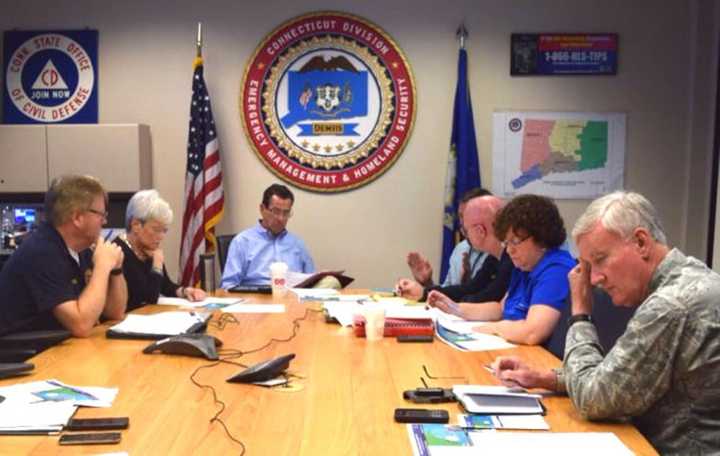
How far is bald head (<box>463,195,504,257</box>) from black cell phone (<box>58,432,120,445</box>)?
223 centimetres

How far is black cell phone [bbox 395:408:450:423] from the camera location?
1625 mm

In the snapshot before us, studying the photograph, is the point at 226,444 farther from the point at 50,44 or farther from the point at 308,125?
the point at 50,44

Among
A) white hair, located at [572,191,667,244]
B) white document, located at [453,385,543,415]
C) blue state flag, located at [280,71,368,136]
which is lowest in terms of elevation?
white document, located at [453,385,543,415]

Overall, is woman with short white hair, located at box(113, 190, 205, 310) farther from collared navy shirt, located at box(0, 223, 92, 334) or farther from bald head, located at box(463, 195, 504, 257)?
bald head, located at box(463, 195, 504, 257)

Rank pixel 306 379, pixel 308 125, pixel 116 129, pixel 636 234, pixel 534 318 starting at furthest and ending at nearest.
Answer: pixel 308 125 < pixel 116 129 < pixel 534 318 < pixel 306 379 < pixel 636 234

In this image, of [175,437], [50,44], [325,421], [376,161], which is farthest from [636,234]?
[50,44]

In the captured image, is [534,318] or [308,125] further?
[308,125]

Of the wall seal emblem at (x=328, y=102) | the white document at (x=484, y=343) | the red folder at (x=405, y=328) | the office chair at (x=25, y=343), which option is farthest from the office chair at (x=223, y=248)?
the white document at (x=484, y=343)

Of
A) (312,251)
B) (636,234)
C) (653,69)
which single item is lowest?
(312,251)

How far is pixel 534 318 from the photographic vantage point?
2.48m

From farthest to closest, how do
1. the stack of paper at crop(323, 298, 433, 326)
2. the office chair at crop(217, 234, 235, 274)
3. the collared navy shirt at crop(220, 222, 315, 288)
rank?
the office chair at crop(217, 234, 235, 274)
the collared navy shirt at crop(220, 222, 315, 288)
the stack of paper at crop(323, 298, 433, 326)

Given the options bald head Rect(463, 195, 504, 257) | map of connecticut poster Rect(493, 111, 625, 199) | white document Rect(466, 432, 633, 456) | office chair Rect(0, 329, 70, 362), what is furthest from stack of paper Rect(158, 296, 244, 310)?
map of connecticut poster Rect(493, 111, 625, 199)

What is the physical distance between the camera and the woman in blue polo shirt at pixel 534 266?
2.47 metres

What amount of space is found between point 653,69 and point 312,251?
9.01 ft
